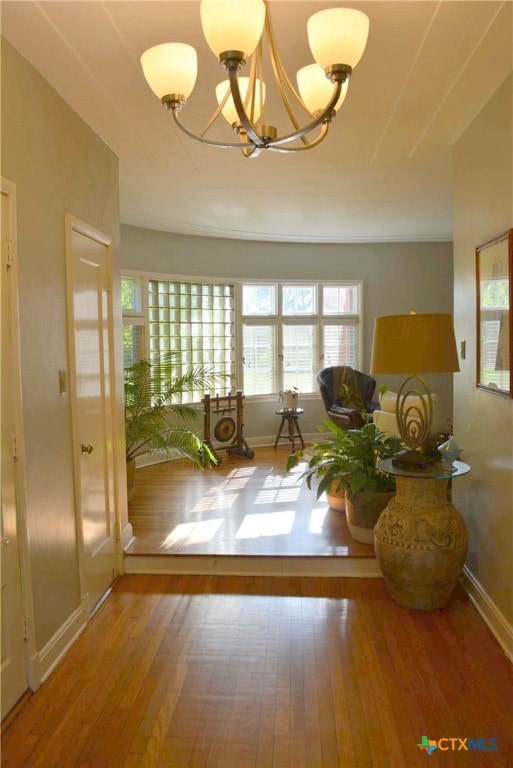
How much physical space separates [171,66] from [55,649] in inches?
95.7

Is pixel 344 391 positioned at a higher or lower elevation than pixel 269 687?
higher

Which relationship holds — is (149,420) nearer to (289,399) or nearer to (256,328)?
(289,399)

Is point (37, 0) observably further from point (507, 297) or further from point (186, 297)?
point (186, 297)

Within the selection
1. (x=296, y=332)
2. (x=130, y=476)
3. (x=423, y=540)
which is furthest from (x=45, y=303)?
(x=296, y=332)

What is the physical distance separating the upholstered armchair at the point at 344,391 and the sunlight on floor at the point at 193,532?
2.46 m

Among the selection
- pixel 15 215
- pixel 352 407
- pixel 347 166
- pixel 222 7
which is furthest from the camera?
pixel 352 407

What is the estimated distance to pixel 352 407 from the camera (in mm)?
6363

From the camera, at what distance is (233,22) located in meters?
1.44

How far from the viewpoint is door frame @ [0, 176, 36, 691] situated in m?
2.14

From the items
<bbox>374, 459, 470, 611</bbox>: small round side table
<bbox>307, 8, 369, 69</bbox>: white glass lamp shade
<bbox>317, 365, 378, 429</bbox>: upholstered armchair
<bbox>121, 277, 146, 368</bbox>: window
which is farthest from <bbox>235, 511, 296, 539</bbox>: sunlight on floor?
<bbox>307, 8, 369, 69</bbox>: white glass lamp shade

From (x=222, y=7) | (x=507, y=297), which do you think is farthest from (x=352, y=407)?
(x=222, y=7)

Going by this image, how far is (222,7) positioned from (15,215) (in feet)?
3.83

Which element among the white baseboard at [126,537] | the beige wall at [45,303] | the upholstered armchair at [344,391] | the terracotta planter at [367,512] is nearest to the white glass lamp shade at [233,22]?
the beige wall at [45,303]

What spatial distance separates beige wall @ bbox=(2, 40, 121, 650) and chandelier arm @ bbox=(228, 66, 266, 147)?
3.50ft
